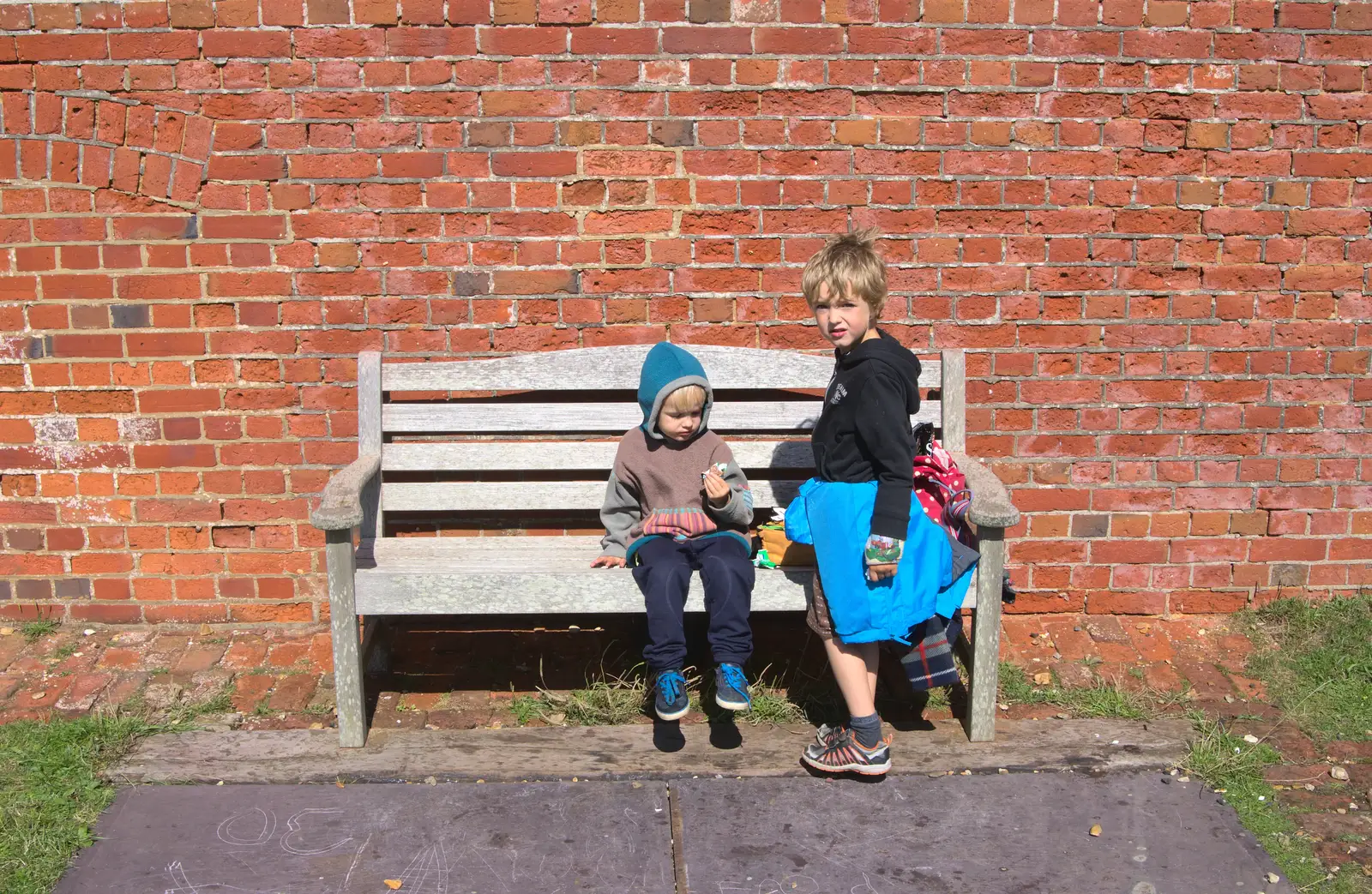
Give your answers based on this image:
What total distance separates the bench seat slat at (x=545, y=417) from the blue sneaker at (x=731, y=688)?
0.94m

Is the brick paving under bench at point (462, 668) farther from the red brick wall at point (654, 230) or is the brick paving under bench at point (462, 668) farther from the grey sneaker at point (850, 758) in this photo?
the grey sneaker at point (850, 758)

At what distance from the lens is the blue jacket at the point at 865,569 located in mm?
3271

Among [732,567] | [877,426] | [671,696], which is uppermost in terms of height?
[877,426]

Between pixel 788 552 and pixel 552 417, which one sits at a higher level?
pixel 552 417

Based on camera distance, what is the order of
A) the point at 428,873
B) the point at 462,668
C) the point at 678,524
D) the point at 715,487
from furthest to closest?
the point at 462,668, the point at 678,524, the point at 715,487, the point at 428,873

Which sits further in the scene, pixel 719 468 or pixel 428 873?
pixel 719 468

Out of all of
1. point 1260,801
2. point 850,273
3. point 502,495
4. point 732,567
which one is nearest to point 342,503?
point 502,495

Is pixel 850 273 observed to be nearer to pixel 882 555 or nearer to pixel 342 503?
pixel 882 555

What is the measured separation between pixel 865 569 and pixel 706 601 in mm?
493

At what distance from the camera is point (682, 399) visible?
354 cm

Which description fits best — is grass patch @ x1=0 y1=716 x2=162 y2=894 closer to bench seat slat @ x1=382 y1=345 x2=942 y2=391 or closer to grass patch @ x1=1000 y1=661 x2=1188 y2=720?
bench seat slat @ x1=382 y1=345 x2=942 y2=391

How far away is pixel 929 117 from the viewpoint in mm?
3990

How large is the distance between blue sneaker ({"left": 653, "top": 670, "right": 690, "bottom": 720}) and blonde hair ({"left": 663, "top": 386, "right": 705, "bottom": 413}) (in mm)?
794

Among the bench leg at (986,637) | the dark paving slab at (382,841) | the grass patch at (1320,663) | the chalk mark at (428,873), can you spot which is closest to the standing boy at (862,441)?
the bench leg at (986,637)
